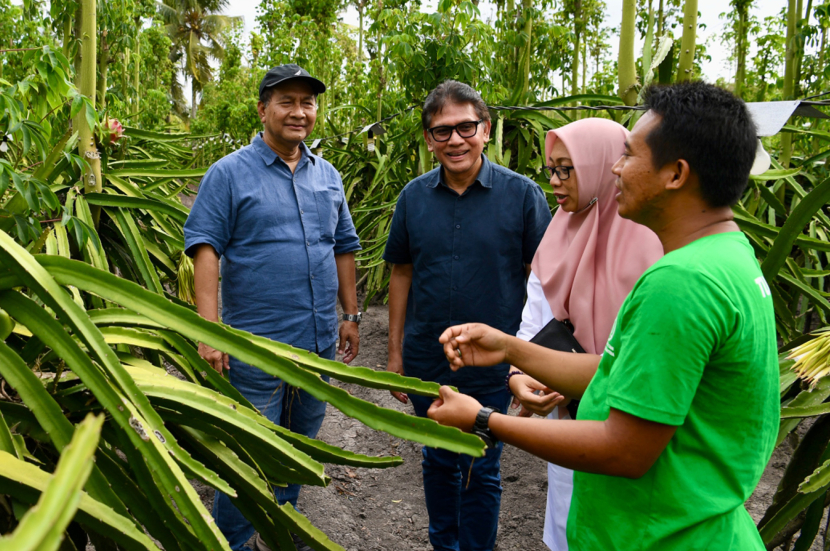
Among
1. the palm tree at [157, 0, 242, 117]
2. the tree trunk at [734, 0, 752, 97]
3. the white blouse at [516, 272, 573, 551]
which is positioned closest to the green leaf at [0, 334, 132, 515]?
the white blouse at [516, 272, 573, 551]

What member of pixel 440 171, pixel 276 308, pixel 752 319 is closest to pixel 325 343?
pixel 276 308

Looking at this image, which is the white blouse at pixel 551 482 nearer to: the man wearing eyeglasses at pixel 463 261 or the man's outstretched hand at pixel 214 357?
the man wearing eyeglasses at pixel 463 261

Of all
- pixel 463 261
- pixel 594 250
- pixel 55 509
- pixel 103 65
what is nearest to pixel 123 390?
pixel 55 509

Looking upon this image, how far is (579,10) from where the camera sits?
26.8ft

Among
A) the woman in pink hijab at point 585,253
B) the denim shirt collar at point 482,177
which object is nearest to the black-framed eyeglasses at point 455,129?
the denim shirt collar at point 482,177

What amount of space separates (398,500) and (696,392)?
2409 mm

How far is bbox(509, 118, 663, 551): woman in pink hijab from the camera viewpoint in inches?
67.7

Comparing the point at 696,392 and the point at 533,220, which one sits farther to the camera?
the point at 533,220

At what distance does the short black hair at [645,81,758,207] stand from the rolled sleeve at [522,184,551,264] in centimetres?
136

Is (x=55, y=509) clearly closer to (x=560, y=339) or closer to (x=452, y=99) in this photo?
(x=560, y=339)

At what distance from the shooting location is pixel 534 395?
1.67m

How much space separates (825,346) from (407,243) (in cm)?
149

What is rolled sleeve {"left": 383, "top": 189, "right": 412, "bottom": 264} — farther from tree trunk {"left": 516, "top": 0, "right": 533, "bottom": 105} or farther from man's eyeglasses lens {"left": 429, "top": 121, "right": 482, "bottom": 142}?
tree trunk {"left": 516, "top": 0, "right": 533, "bottom": 105}

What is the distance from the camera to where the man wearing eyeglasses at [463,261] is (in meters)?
2.45
